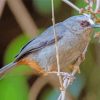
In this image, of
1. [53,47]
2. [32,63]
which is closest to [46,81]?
[32,63]

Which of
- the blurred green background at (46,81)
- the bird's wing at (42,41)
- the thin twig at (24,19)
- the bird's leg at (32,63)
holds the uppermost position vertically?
the thin twig at (24,19)

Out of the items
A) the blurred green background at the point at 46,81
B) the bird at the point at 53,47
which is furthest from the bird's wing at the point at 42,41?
the blurred green background at the point at 46,81

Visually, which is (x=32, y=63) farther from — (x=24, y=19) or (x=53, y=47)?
(x=24, y=19)

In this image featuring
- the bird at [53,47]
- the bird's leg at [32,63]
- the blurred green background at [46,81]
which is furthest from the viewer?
the blurred green background at [46,81]

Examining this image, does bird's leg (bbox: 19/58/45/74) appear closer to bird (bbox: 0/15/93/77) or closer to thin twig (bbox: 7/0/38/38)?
bird (bbox: 0/15/93/77)

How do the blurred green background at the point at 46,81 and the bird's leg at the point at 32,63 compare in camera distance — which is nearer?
the bird's leg at the point at 32,63

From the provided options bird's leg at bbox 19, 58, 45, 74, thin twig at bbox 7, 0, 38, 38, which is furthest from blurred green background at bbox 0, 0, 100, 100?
bird's leg at bbox 19, 58, 45, 74

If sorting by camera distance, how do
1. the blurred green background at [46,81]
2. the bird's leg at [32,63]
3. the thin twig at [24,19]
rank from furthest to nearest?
the thin twig at [24,19], the blurred green background at [46,81], the bird's leg at [32,63]

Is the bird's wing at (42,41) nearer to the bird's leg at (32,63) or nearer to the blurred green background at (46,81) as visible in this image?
the bird's leg at (32,63)
